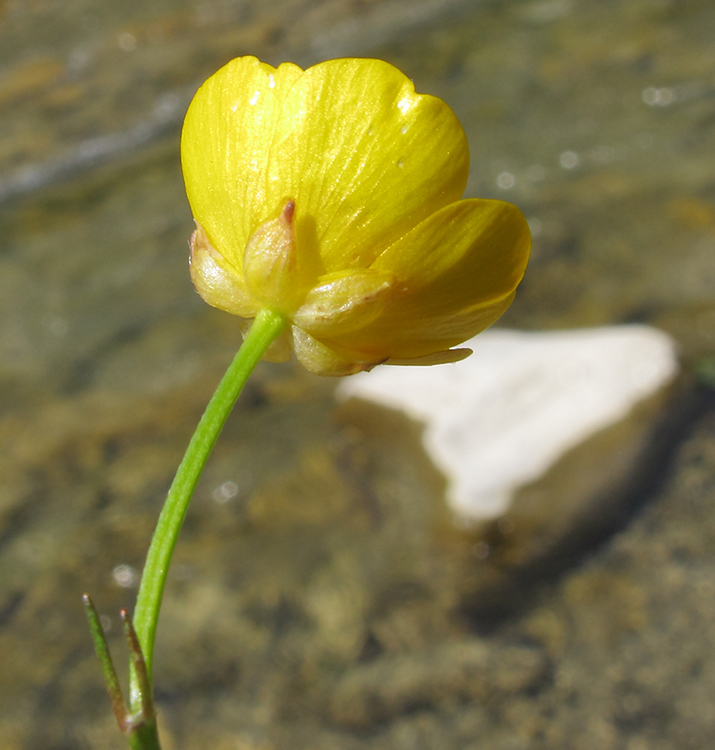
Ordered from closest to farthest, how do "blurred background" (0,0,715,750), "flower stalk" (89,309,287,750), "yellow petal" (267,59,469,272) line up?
"flower stalk" (89,309,287,750), "yellow petal" (267,59,469,272), "blurred background" (0,0,715,750)

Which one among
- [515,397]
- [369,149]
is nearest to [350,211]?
[369,149]

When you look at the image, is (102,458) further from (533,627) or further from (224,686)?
(533,627)

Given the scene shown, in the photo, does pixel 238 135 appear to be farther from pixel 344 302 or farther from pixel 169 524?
pixel 169 524

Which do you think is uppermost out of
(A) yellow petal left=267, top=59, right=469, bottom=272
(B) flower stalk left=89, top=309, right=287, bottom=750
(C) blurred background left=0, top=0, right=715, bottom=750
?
(A) yellow petal left=267, top=59, right=469, bottom=272

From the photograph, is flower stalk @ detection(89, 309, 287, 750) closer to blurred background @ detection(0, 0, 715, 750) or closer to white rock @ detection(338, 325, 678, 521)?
blurred background @ detection(0, 0, 715, 750)

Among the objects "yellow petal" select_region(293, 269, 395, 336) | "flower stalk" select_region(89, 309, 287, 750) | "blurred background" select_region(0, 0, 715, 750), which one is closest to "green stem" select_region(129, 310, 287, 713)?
"flower stalk" select_region(89, 309, 287, 750)

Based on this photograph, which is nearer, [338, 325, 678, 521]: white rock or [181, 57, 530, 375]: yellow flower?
[181, 57, 530, 375]: yellow flower

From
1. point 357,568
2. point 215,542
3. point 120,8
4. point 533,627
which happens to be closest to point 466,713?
point 533,627

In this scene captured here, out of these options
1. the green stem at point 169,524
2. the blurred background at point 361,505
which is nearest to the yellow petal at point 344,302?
the green stem at point 169,524
